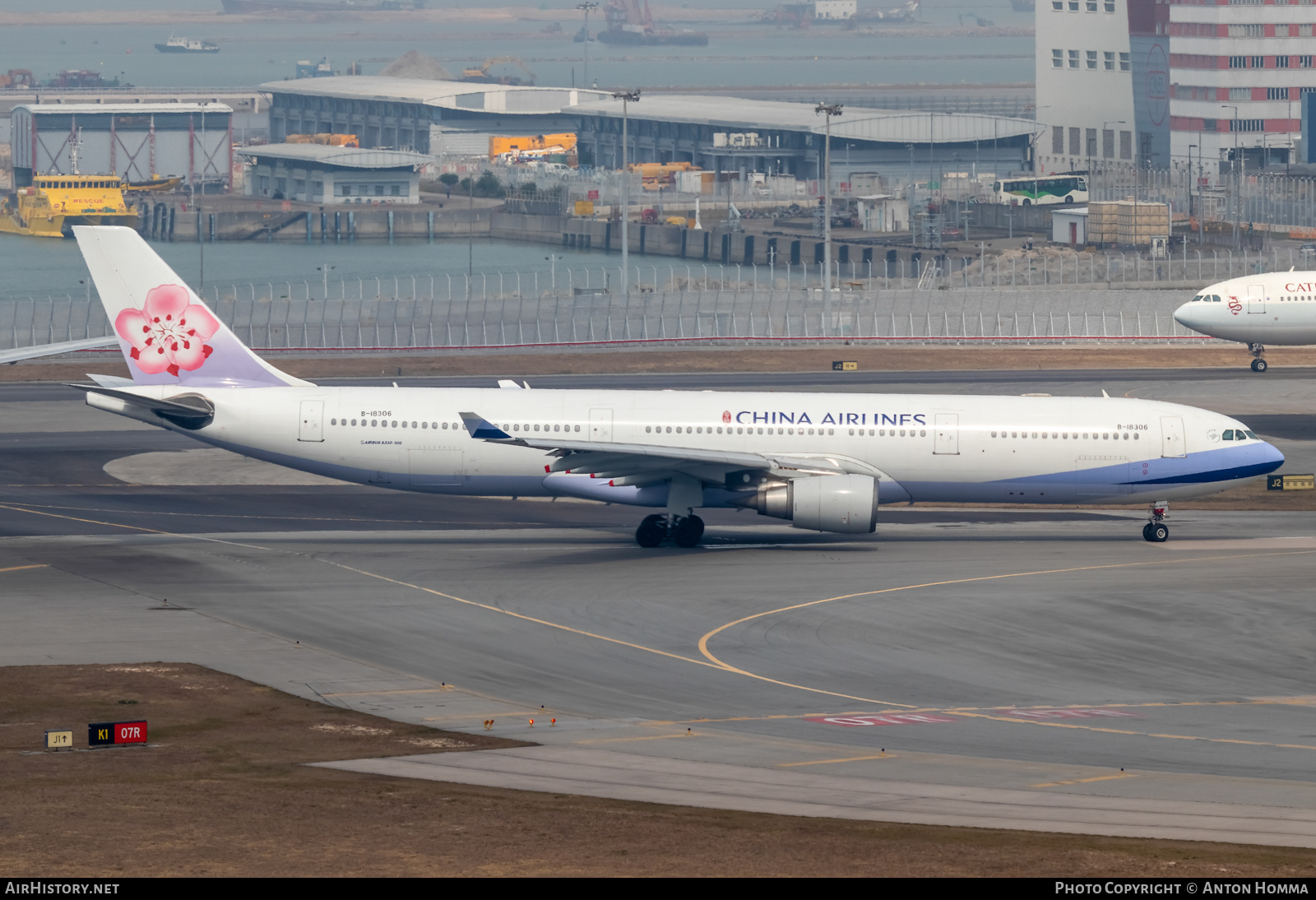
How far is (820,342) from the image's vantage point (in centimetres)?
10881

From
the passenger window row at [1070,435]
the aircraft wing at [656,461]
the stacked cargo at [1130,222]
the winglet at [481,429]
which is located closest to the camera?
the winglet at [481,429]

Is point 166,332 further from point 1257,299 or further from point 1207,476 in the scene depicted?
point 1257,299

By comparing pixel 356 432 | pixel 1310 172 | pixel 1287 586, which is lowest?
pixel 1287 586

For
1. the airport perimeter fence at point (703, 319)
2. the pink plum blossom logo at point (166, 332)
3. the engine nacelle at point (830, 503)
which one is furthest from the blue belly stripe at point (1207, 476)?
the airport perimeter fence at point (703, 319)

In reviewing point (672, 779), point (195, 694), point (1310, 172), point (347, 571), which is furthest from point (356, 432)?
point (1310, 172)

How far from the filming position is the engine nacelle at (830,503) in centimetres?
5244

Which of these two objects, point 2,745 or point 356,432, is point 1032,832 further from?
point 356,432

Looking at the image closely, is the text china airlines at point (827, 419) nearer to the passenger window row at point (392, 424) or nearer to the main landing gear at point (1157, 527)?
the main landing gear at point (1157, 527)

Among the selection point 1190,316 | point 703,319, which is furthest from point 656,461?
point 1190,316

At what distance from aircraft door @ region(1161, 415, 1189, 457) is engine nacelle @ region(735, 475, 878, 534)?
10866 mm

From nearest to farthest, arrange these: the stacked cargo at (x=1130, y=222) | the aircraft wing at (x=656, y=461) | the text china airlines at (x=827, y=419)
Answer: the aircraft wing at (x=656, y=461) < the text china airlines at (x=827, y=419) < the stacked cargo at (x=1130, y=222)

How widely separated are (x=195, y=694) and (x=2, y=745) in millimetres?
5028

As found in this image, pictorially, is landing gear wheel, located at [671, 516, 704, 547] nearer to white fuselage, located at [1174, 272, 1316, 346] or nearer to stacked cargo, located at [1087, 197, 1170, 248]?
white fuselage, located at [1174, 272, 1316, 346]

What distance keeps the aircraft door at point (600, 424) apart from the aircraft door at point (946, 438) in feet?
35.1
